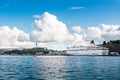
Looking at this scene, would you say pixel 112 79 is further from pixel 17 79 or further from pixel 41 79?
pixel 17 79

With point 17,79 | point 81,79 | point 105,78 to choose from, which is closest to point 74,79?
point 81,79

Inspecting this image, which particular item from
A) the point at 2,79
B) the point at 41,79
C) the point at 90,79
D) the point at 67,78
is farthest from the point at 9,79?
the point at 90,79

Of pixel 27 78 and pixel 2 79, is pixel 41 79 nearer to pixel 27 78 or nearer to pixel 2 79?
pixel 27 78

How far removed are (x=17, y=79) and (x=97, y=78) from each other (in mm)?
14044

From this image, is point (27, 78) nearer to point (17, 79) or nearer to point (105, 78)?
point (17, 79)

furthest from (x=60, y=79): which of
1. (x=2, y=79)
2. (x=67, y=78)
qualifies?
(x=2, y=79)

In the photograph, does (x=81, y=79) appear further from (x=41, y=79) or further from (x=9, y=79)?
(x=9, y=79)

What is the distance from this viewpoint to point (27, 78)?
189 ft

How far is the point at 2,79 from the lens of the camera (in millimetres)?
56188

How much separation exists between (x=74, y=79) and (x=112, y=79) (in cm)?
654

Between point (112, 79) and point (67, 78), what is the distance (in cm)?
794

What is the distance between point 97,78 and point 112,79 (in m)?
2.88

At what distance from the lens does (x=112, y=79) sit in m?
56.1

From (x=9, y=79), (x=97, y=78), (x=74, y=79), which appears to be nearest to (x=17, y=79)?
(x=9, y=79)
